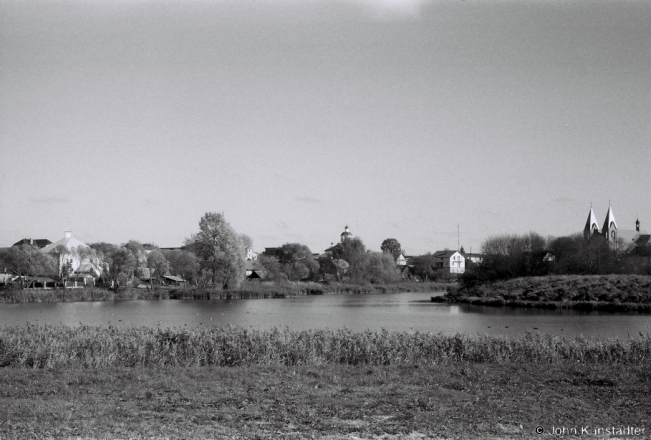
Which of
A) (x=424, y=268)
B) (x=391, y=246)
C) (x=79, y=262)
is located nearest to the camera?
(x=79, y=262)

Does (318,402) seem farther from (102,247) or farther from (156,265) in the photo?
(102,247)

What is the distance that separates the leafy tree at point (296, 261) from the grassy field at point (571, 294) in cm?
4237

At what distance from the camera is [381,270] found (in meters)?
95.2

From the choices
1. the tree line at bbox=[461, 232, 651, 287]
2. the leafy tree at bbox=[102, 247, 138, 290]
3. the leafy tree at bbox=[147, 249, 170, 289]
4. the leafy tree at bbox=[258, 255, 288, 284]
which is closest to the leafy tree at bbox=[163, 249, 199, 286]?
the leafy tree at bbox=[147, 249, 170, 289]

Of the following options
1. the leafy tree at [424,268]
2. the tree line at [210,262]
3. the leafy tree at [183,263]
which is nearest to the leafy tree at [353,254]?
the tree line at [210,262]

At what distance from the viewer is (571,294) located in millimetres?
53344

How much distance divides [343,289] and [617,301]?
36701mm

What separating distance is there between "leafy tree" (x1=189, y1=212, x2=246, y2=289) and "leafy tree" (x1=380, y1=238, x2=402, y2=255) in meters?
88.9

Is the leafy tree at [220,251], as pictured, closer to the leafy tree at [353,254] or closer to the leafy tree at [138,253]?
the leafy tree at [138,253]

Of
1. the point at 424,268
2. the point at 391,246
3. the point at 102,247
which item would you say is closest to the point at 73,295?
the point at 102,247

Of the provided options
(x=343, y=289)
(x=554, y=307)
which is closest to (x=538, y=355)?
(x=554, y=307)

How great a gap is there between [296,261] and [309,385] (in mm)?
92263

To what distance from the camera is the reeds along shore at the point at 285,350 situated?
50.2ft

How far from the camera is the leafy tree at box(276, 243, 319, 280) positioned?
100812 millimetres
